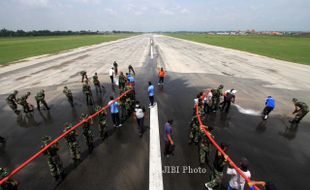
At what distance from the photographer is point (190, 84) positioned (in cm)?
1858

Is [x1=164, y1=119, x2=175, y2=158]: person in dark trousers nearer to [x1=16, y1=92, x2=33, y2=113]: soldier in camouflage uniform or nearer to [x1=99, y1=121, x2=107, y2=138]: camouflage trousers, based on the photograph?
[x1=99, y1=121, x2=107, y2=138]: camouflage trousers

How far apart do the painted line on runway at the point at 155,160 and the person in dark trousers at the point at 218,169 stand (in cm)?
170

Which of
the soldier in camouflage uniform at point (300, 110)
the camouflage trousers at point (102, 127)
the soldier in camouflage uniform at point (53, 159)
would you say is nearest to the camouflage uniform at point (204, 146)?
the camouflage trousers at point (102, 127)

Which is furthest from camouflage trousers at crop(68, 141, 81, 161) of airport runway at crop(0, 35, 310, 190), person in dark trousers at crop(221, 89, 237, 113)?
person in dark trousers at crop(221, 89, 237, 113)

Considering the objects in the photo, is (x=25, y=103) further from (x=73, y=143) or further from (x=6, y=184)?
(x=6, y=184)

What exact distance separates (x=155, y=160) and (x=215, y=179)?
2.45 metres

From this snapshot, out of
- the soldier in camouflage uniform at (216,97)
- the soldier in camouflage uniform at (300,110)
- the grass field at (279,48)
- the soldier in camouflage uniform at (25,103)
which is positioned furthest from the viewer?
the grass field at (279,48)

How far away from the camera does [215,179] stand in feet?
20.3

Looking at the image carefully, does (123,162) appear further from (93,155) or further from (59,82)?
(59,82)

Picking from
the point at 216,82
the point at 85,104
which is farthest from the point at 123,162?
the point at 216,82

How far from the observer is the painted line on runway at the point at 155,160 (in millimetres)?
6352

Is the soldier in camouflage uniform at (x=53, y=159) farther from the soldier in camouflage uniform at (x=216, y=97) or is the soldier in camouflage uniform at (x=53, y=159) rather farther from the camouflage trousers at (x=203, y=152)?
the soldier in camouflage uniform at (x=216, y=97)

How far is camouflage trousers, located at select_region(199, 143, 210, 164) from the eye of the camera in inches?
269

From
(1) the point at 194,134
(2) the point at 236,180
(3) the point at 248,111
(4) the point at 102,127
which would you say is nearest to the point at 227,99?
(3) the point at 248,111
